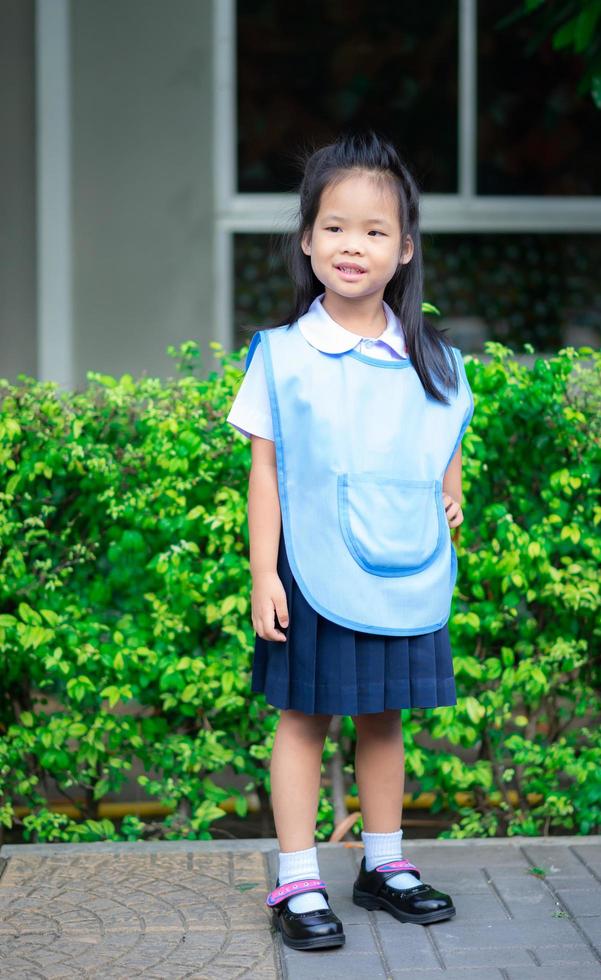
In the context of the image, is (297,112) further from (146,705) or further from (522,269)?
(146,705)

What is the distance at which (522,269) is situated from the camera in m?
5.99

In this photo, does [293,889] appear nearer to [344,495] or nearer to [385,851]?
[385,851]

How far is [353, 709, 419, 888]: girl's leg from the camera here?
291cm

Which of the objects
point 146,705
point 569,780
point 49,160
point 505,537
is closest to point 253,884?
point 146,705

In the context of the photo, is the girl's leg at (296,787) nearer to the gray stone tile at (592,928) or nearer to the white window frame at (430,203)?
the gray stone tile at (592,928)

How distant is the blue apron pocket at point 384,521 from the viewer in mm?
2680

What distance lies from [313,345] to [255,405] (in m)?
0.18

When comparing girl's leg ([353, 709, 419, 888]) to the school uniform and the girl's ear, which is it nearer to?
the school uniform

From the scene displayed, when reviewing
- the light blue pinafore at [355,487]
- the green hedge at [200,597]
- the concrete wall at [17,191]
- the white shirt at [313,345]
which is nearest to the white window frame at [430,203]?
the concrete wall at [17,191]

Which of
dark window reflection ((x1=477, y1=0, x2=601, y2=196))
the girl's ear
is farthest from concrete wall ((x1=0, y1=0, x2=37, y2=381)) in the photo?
the girl's ear

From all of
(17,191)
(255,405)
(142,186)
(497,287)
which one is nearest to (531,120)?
(497,287)

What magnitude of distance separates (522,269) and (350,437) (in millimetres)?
3559

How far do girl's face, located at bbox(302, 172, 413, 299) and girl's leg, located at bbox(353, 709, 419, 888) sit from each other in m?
0.99

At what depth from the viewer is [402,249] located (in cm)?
281
